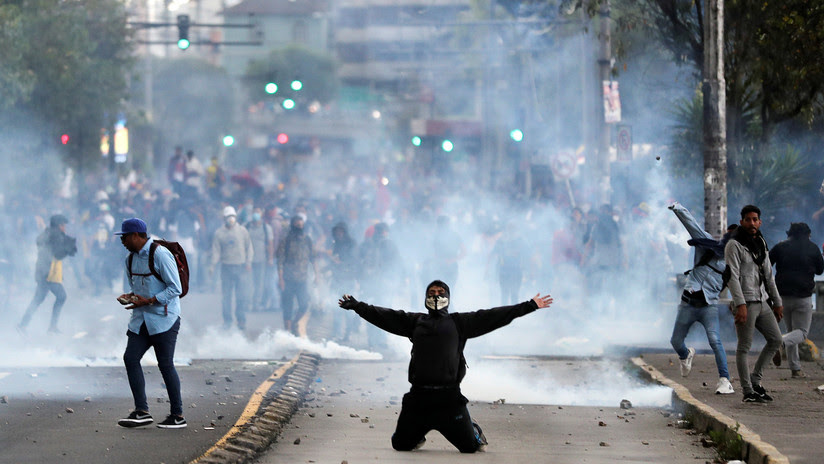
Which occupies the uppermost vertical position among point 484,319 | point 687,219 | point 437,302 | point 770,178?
point 770,178

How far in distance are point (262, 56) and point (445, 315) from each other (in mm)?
120703

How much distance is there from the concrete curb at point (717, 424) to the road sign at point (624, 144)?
32.9 feet

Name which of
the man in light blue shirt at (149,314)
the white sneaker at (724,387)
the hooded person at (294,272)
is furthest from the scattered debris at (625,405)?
the hooded person at (294,272)

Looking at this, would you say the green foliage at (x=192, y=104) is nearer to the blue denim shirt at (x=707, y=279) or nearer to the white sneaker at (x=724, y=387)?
the blue denim shirt at (x=707, y=279)

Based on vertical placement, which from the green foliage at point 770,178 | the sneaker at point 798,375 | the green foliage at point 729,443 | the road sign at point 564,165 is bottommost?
the green foliage at point 729,443

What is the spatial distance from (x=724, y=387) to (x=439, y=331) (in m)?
3.93

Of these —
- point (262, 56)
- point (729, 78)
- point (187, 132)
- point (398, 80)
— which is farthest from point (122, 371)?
point (262, 56)

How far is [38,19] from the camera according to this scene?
3178 centimetres

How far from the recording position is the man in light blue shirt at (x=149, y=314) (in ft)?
32.0

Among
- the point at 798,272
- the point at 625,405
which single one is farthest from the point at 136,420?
the point at 798,272

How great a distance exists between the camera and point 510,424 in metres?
10.7

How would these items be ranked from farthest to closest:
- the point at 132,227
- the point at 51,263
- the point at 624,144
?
the point at 624,144
the point at 51,263
the point at 132,227

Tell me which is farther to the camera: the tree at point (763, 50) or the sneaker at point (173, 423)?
the tree at point (763, 50)

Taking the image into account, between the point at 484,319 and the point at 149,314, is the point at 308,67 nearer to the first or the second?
the point at 149,314
